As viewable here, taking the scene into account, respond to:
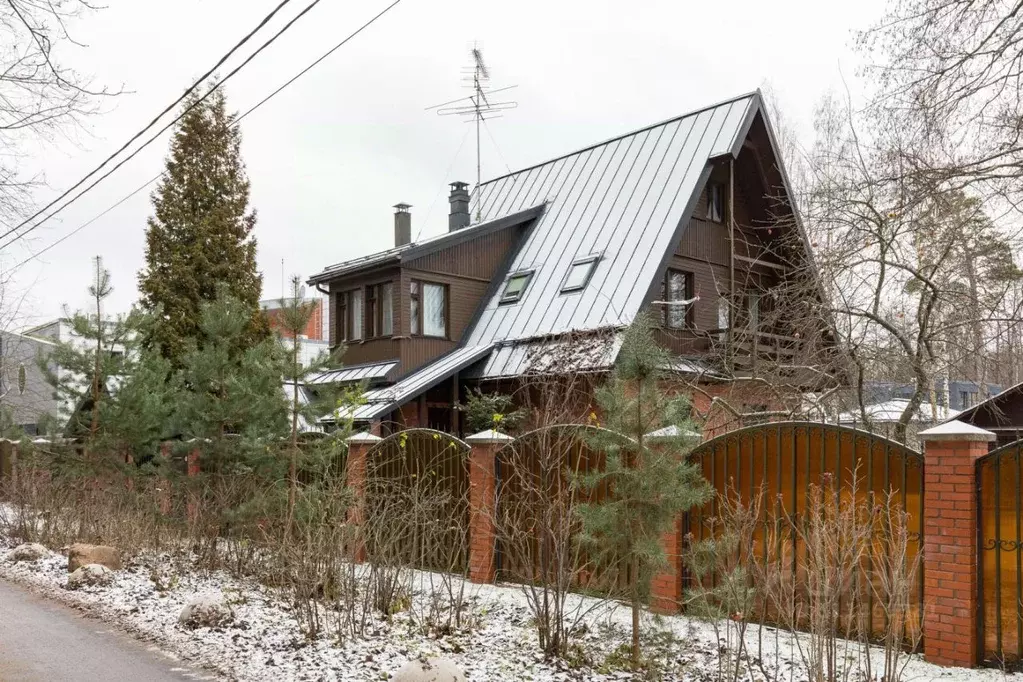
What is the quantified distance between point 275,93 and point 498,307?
10.0 m

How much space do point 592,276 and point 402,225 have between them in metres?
8.11

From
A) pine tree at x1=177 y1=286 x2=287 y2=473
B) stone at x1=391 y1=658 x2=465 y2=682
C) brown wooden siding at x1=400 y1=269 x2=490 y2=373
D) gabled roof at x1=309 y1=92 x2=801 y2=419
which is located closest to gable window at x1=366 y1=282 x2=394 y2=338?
brown wooden siding at x1=400 y1=269 x2=490 y2=373

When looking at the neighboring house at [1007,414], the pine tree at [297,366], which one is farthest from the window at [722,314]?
the pine tree at [297,366]

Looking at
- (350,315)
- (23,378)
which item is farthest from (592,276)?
(23,378)

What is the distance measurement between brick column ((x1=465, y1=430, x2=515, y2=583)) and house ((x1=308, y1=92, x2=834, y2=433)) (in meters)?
6.24

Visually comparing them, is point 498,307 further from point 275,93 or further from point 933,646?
point 933,646

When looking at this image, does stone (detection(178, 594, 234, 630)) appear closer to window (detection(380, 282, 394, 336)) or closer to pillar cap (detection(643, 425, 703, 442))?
pillar cap (detection(643, 425, 703, 442))

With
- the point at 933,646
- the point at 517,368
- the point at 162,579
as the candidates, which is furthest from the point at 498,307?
the point at 933,646

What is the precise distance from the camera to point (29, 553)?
1339 centimetres

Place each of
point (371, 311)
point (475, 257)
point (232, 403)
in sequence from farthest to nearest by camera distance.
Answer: point (475, 257) < point (371, 311) < point (232, 403)

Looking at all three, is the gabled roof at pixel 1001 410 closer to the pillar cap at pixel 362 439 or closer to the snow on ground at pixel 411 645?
the snow on ground at pixel 411 645

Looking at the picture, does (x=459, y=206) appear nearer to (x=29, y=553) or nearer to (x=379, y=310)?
(x=379, y=310)

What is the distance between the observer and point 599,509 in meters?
7.46

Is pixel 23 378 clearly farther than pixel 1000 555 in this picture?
Yes
